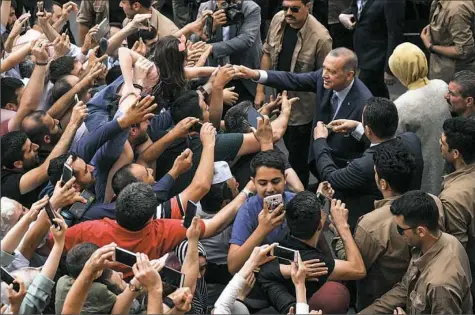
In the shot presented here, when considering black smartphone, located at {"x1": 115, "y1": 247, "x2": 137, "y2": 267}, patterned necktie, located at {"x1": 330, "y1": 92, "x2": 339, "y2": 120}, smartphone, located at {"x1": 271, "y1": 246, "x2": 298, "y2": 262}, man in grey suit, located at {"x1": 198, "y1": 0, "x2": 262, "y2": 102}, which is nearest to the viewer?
black smartphone, located at {"x1": 115, "y1": 247, "x2": 137, "y2": 267}

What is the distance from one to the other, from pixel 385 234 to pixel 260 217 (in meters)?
0.71

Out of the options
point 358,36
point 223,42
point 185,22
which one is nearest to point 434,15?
point 358,36

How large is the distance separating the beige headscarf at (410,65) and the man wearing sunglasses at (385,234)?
1391mm

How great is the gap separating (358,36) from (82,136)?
12.0ft

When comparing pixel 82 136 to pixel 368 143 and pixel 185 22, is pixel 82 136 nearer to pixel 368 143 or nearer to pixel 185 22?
pixel 368 143

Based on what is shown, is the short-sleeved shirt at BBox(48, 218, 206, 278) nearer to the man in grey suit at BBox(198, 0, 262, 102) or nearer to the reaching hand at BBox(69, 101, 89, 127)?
the reaching hand at BBox(69, 101, 89, 127)

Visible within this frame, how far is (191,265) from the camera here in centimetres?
515

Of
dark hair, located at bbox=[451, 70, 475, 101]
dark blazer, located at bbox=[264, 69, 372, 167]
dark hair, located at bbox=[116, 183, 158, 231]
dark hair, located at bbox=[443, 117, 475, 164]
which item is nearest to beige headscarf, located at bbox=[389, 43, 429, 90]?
dark blazer, located at bbox=[264, 69, 372, 167]

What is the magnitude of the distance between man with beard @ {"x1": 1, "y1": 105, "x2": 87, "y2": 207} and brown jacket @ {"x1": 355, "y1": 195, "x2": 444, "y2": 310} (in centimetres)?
201

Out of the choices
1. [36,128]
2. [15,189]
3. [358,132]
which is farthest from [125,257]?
[358,132]

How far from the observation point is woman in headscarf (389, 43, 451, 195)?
7.11 m

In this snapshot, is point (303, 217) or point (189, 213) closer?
point (303, 217)

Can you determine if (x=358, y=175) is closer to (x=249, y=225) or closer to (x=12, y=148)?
(x=249, y=225)

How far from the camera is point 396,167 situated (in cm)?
577
